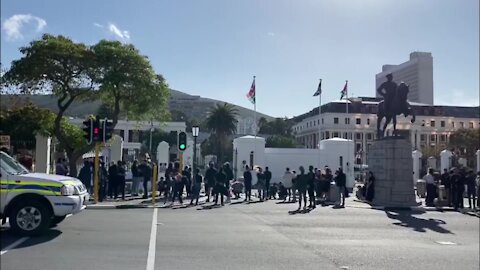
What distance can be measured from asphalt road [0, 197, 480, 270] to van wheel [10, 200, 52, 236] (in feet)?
0.97

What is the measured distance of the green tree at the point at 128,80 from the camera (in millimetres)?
26453

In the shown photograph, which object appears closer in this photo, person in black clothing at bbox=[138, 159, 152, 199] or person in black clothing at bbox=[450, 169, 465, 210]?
person in black clothing at bbox=[450, 169, 465, 210]

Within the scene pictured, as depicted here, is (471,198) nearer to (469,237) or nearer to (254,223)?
(469,237)

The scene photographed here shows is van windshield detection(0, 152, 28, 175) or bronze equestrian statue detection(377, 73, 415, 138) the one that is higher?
bronze equestrian statue detection(377, 73, 415, 138)

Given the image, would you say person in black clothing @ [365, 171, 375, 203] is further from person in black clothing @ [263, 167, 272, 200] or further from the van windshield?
the van windshield

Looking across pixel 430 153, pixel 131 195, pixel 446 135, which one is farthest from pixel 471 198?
pixel 446 135

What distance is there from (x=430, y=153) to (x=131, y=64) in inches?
2404

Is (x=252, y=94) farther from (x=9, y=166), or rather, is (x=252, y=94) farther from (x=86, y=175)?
(x=9, y=166)

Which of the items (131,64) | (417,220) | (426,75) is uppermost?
(426,75)

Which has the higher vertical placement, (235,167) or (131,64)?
(131,64)

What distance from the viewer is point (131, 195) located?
25.8 meters

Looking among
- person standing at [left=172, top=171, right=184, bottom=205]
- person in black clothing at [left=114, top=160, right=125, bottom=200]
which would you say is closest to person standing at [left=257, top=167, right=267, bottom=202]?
person standing at [left=172, top=171, right=184, bottom=205]

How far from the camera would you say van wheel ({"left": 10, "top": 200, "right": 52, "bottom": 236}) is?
11.5m

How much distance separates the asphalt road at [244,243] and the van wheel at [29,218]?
30 centimetres
